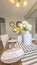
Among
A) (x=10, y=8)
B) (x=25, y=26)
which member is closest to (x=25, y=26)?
(x=25, y=26)

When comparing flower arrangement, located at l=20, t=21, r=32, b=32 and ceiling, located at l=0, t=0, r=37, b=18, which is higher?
ceiling, located at l=0, t=0, r=37, b=18

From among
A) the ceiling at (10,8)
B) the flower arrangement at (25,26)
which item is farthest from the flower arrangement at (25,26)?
the ceiling at (10,8)

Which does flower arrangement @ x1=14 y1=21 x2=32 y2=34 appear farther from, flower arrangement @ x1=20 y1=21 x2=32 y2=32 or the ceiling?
the ceiling

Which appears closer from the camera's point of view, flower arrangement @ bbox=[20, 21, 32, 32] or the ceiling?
flower arrangement @ bbox=[20, 21, 32, 32]

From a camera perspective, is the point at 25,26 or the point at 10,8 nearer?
the point at 25,26

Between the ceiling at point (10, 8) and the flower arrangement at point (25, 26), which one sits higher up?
the ceiling at point (10, 8)

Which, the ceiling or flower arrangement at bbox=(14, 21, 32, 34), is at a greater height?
the ceiling

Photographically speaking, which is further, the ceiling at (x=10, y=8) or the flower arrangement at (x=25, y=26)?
the ceiling at (x=10, y=8)

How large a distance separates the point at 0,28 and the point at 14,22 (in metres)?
1.28

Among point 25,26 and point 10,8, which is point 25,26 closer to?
point 25,26

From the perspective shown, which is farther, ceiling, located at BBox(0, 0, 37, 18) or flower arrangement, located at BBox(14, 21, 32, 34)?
ceiling, located at BBox(0, 0, 37, 18)

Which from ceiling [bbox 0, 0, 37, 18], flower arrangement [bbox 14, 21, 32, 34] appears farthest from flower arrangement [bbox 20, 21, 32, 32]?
ceiling [bbox 0, 0, 37, 18]

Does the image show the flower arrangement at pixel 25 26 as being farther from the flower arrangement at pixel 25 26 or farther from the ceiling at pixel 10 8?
the ceiling at pixel 10 8

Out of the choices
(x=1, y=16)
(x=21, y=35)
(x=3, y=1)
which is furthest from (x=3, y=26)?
(x=21, y=35)
